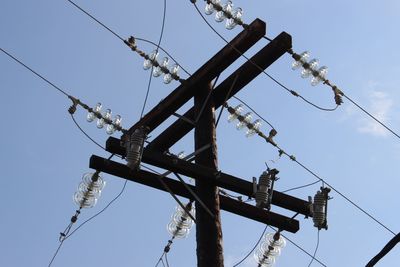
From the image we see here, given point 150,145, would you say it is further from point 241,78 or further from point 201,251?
point 201,251

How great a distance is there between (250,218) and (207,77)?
2050mm

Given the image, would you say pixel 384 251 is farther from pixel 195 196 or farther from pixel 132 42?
pixel 132 42

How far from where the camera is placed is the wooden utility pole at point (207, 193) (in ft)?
31.3

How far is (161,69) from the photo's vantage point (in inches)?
468

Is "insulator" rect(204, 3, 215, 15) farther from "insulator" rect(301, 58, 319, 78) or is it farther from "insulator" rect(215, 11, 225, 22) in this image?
"insulator" rect(301, 58, 319, 78)

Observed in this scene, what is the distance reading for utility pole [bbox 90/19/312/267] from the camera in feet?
33.5

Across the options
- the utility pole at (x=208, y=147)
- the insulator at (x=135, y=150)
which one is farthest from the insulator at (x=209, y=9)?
the insulator at (x=135, y=150)

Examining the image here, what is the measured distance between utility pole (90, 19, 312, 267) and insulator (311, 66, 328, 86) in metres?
1.21

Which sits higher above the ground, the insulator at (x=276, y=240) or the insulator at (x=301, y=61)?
the insulator at (x=301, y=61)

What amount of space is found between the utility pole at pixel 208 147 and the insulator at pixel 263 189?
181 millimetres

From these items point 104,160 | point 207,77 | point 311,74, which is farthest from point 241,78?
point 104,160

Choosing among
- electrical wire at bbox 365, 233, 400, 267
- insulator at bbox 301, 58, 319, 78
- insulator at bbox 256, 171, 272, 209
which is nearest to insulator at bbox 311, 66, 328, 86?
insulator at bbox 301, 58, 319, 78

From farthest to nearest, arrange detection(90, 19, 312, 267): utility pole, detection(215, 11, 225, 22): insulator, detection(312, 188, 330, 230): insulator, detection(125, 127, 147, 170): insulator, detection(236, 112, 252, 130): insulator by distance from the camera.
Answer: detection(236, 112, 252, 130): insulator, detection(215, 11, 225, 22): insulator, detection(312, 188, 330, 230): insulator, detection(90, 19, 312, 267): utility pole, detection(125, 127, 147, 170): insulator

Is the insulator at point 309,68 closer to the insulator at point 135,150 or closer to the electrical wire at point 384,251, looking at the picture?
the insulator at point 135,150
